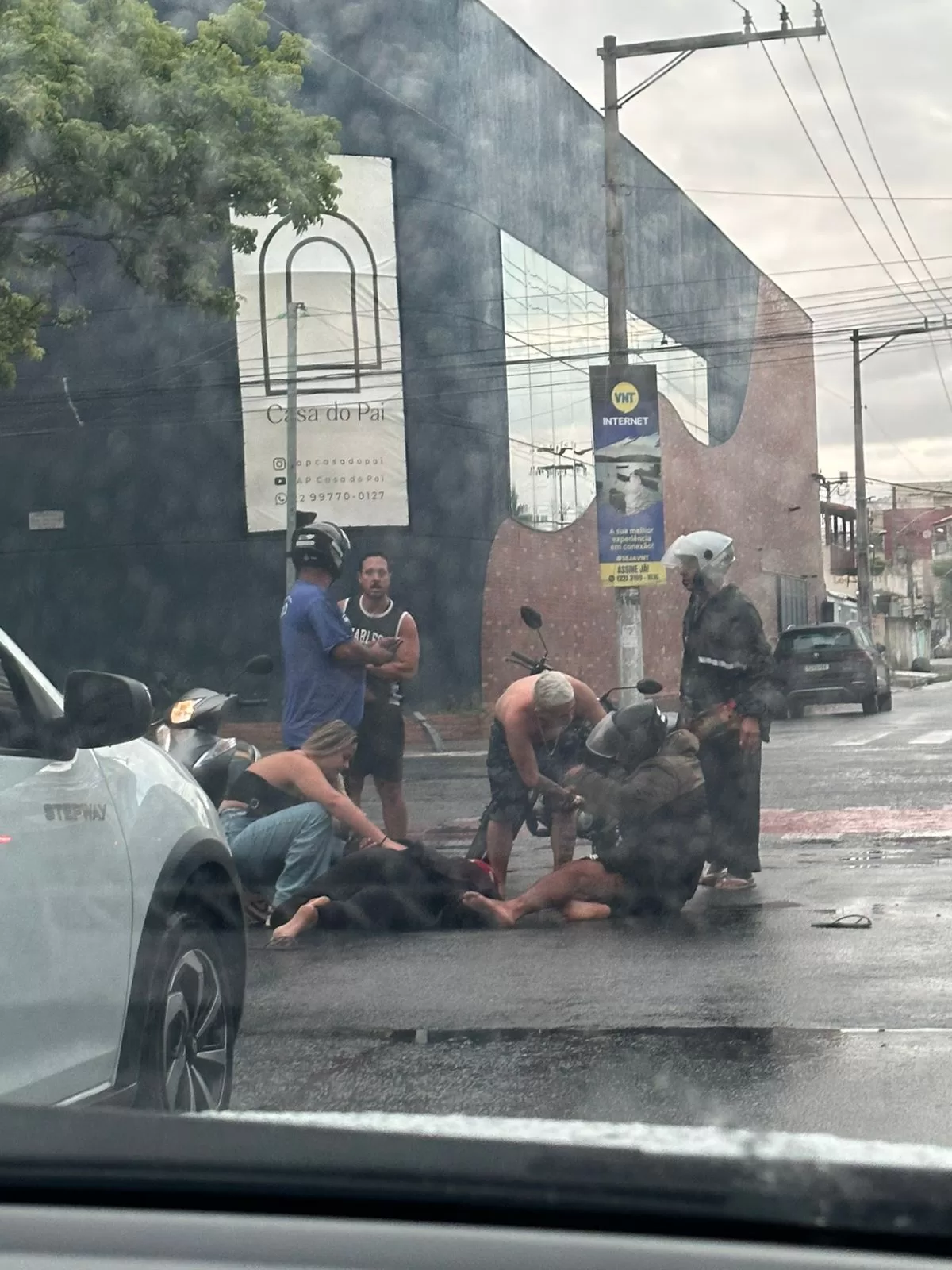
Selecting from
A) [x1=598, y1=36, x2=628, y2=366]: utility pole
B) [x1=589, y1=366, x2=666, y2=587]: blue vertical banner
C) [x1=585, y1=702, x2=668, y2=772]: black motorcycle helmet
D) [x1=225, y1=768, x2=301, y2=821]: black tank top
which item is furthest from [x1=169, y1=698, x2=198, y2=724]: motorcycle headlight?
[x1=598, y1=36, x2=628, y2=366]: utility pole

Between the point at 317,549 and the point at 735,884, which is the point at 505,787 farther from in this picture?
the point at 317,549

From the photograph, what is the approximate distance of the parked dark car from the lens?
2452cm

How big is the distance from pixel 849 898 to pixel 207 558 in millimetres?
18561

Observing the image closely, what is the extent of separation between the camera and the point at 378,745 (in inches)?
383

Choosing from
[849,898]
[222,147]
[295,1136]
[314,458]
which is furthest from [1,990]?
[314,458]

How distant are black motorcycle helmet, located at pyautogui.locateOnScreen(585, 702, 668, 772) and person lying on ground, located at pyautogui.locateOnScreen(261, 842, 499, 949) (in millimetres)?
811

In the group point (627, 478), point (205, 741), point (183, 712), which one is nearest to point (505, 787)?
point (205, 741)

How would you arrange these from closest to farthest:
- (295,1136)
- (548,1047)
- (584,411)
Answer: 1. (295,1136)
2. (548,1047)
3. (584,411)

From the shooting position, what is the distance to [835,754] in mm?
16875

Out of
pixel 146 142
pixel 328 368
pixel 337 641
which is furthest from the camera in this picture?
pixel 328 368

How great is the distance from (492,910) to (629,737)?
1001 mm

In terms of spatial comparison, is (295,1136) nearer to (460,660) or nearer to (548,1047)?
(548,1047)

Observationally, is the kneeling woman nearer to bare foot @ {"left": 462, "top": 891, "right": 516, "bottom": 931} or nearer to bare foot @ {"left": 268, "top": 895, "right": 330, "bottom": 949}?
bare foot @ {"left": 268, "top": 895, "right": 330, "bottom": 949}

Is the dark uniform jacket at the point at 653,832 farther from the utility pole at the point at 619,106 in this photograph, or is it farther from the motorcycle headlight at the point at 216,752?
the utility pole at the point at 619,106
